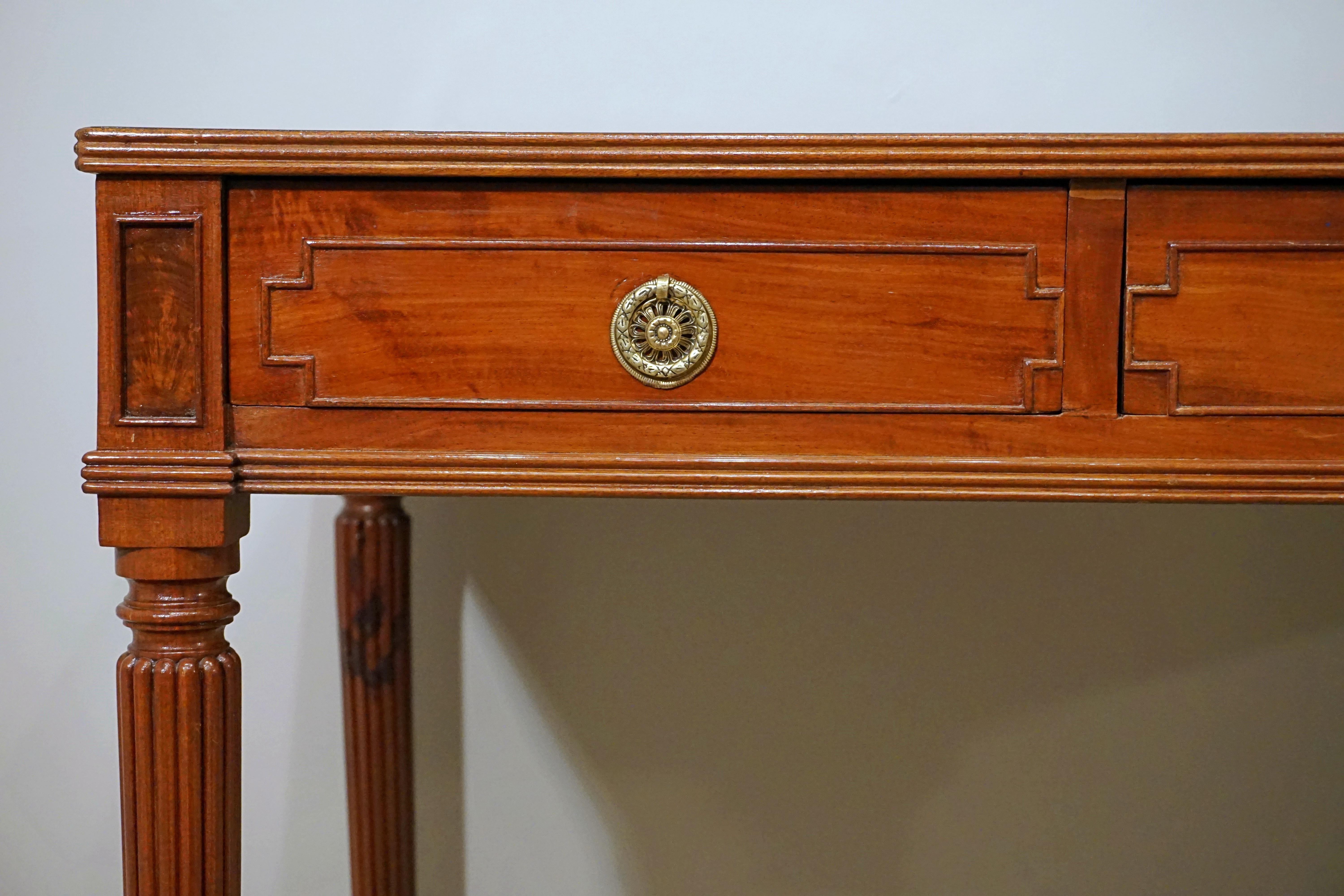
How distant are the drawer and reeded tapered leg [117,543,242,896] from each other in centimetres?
11

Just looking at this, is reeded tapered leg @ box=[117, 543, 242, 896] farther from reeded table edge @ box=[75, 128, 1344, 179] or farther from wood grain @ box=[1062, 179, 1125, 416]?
wood grain @ box=[1062, 179, 1125, 416]

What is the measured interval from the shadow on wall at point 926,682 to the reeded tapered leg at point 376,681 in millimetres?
160

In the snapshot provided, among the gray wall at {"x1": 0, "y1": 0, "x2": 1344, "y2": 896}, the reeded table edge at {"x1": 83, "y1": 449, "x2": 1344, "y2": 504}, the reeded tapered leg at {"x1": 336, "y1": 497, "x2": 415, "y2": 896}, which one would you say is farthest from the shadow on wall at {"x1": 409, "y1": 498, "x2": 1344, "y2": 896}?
the reeded table edge at {"x1": 83, "y1": 449, "x2": 1344, "y2": 504}

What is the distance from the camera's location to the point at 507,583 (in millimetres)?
1163

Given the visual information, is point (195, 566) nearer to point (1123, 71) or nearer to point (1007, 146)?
point (1007, 146)

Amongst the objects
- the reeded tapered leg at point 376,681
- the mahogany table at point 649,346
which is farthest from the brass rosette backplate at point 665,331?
the reeded tapered leg at point 376,681

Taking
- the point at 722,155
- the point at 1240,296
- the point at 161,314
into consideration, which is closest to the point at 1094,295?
the point at 1240,296

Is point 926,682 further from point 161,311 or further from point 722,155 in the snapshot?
point 161,311

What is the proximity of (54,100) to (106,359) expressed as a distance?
0.73 metres

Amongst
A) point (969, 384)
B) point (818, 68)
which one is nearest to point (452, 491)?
point (969, 384)

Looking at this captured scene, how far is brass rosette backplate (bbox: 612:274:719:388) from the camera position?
1.97 ft

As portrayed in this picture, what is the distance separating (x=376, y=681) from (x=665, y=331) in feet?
1.79

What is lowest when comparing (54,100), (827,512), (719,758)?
(719,758)

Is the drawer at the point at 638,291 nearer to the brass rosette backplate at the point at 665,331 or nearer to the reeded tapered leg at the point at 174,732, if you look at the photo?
the brass rosette backplate at the point at 665,331
